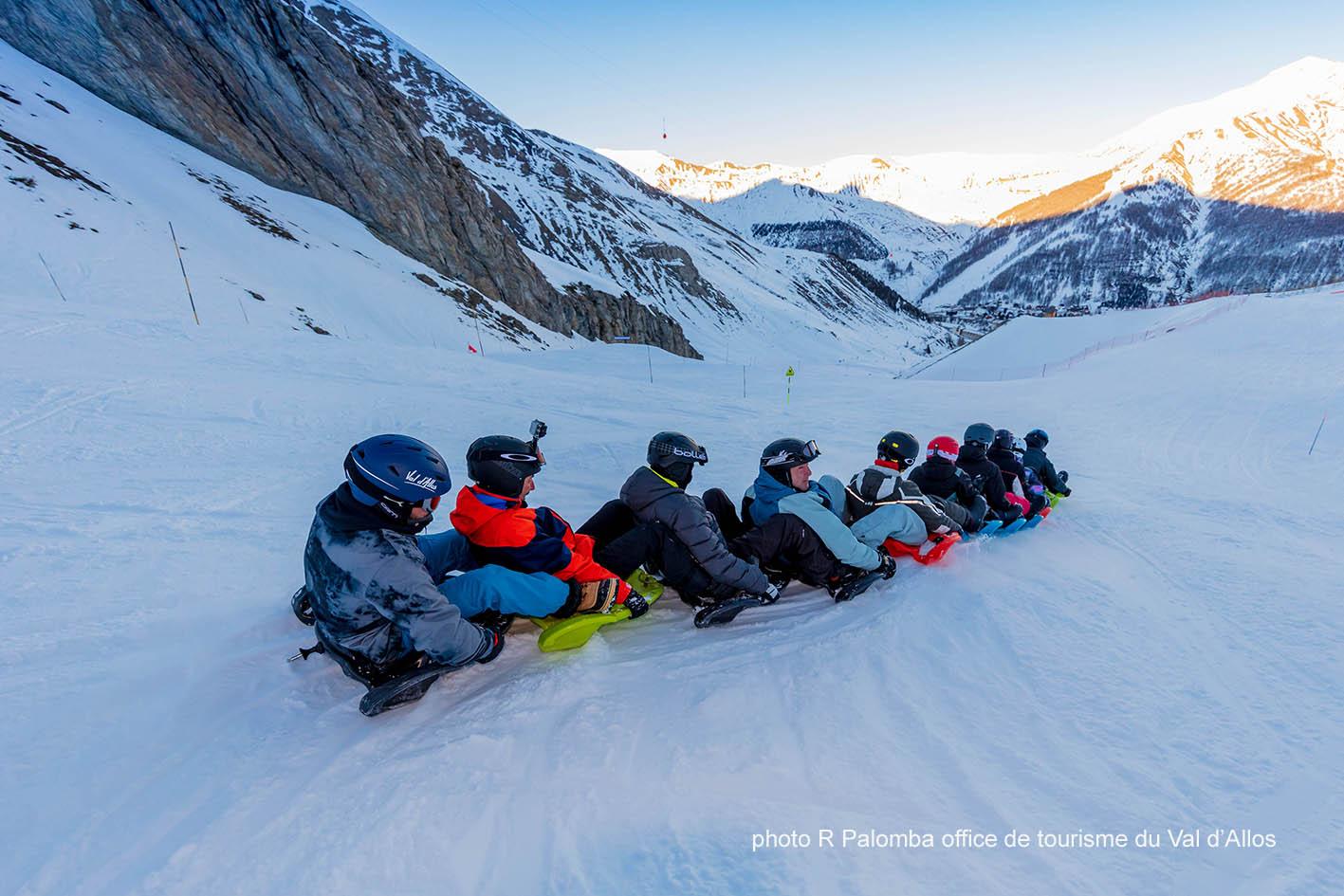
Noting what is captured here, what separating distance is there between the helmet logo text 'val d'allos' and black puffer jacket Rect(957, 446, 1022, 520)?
6245 millimetres

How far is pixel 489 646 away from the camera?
12.1 feet

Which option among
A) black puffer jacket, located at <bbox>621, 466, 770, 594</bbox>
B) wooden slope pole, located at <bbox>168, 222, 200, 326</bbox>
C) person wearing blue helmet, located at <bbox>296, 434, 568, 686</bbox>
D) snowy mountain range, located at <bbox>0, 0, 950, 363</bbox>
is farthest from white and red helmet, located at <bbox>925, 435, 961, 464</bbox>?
snowy mountain range, located at <bbox>0, 0, 950, 363</bbox>

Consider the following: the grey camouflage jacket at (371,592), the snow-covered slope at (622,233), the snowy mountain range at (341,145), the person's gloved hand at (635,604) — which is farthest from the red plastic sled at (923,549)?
the snow-covered slope at (622,233)

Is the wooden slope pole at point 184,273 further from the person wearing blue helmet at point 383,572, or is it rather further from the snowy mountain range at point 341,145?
the person wearing blue helmet at point 383,572

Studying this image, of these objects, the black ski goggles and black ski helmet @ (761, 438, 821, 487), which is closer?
the black ski goggles

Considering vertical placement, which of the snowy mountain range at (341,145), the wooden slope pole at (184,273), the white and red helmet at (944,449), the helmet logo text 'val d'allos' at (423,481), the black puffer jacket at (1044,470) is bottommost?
the black puffer jacket at (1044,470)

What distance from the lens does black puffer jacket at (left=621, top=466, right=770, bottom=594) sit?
448 cm

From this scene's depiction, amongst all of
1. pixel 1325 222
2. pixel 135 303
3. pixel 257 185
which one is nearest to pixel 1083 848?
pixel 135 303

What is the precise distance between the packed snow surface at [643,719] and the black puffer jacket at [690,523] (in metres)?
0.50

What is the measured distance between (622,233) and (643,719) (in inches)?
3674

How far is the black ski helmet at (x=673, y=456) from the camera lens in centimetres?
456

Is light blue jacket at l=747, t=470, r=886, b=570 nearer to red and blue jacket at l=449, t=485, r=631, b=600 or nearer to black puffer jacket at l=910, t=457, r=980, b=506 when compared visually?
red and blue jacket at l=449, t=485, r=631, b=600

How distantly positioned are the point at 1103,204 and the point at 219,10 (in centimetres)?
24843

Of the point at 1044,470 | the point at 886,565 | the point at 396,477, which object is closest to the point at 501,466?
the point at 396,477
